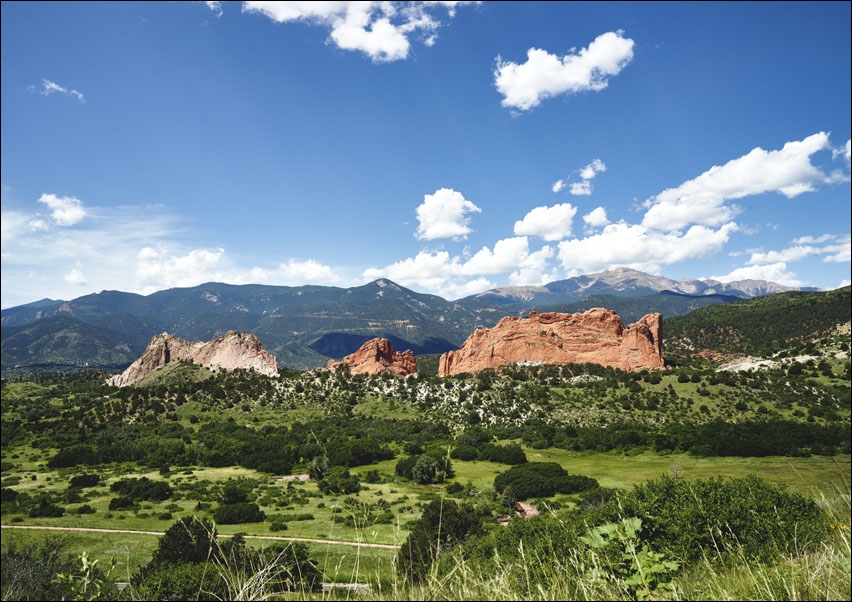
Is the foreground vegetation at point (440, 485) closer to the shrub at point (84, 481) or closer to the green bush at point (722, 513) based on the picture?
the green bush at point (722, 513)

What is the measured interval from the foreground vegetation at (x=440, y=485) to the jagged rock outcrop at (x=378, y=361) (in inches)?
590

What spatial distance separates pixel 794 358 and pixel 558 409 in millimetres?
56477

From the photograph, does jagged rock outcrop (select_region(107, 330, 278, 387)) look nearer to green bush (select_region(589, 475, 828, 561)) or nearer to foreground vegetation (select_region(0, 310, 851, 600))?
foreground vegetation (select_region(0, 310, 851, 600))

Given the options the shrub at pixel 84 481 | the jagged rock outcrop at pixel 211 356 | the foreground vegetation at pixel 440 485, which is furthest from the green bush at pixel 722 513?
the jagged rock outcrop at pixel 211 356

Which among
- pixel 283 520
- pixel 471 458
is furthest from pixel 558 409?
pixel 283 520

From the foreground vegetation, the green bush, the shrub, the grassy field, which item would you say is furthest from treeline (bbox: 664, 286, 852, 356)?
the shrub

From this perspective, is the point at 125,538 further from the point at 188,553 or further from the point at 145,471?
the point at 145,471

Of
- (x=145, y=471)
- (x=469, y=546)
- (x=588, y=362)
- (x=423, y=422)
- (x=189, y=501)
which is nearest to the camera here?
(x=469, y=546)

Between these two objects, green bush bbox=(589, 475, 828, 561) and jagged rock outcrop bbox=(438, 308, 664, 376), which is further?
jagged rock outcrop bbox=(438, 308, 664, 376)

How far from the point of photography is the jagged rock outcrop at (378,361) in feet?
384

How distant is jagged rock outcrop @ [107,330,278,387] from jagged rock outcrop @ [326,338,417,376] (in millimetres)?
19921

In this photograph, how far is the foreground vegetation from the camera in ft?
16.1

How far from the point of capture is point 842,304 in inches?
5167

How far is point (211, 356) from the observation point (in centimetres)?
12162
